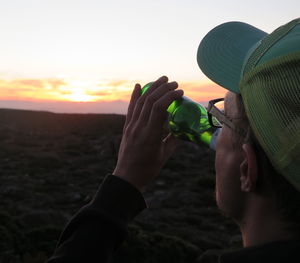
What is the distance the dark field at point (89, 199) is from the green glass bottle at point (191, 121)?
5113 mm

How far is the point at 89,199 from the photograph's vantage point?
16062 mm

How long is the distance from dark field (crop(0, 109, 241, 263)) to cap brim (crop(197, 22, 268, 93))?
259 inches

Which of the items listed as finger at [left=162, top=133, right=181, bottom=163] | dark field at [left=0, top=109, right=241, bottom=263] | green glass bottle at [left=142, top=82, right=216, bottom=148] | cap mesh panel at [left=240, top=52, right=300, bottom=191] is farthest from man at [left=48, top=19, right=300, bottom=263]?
dark field at [left=0, top=109, right=241, bottom=263]

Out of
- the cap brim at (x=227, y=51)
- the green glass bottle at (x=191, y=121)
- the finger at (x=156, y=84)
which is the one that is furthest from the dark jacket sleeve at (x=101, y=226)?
the green glass bottle at (x=191, y=121)

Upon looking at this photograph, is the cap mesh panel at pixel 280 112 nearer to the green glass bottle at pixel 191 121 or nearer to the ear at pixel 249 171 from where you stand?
the ear at pixel 249 171

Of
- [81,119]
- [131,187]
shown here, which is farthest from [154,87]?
[81,119]

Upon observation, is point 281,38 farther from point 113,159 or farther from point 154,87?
point 113,159

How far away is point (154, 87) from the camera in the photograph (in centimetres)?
210

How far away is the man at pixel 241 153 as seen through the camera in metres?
1.60

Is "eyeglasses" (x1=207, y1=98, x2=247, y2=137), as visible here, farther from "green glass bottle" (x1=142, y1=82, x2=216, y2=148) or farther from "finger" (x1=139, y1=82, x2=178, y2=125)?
"green glass bottle" (x1=142, y1=82, x2=216, y2=148)

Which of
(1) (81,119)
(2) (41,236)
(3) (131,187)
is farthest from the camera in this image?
(1) (81,119)

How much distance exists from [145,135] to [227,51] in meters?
0.52

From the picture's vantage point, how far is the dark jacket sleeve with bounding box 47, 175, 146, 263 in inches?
74.7

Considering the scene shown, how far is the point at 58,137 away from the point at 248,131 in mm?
35717
